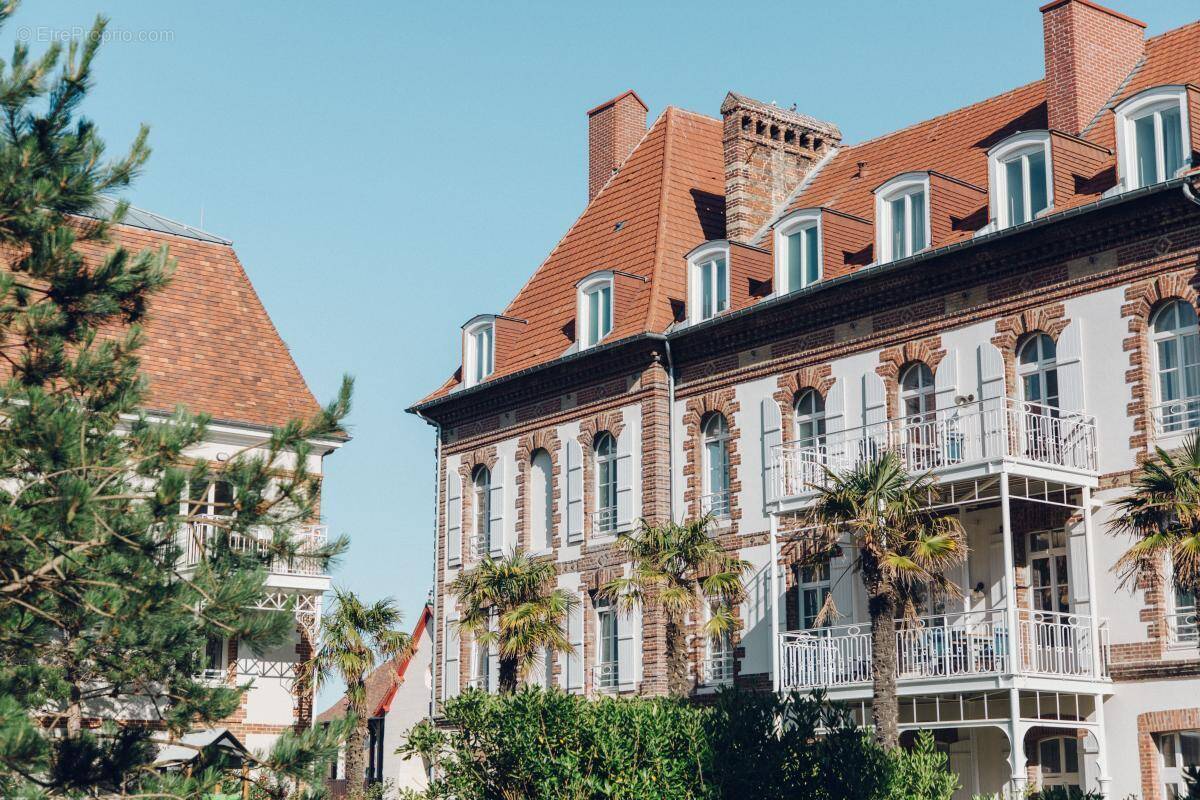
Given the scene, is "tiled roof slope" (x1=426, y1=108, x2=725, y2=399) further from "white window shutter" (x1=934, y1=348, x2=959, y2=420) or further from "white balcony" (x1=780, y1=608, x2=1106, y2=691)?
"white balcony" (x1=780, y1=608, x2=1106, y2=691)

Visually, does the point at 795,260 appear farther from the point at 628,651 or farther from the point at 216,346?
the point at 216,346

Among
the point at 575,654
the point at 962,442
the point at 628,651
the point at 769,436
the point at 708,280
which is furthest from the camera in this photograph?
the point at 575,654

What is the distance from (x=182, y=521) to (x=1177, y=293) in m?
16.2

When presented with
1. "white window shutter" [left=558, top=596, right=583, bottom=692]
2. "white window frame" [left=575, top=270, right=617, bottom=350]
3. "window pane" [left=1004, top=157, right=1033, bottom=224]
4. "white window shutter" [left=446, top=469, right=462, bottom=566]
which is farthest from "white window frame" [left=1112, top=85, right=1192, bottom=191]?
"white window shutter" [left=446, top=469, right=462, bottom=566]

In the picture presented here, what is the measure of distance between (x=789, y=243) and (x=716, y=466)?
14.7 feet

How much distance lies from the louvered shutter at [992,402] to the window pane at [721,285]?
21.2 ft

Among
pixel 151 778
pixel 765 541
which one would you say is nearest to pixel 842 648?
pixel 765 541

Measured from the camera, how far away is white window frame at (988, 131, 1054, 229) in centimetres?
2781

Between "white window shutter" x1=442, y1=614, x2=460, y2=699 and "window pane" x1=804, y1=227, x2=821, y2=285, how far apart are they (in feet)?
38.5

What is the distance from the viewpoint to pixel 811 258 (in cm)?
3186

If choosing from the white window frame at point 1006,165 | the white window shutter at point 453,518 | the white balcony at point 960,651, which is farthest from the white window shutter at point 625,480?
the white window frame at point 1006,165

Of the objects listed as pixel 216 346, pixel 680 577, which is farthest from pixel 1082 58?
pixel 216 346

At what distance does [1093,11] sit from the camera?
3045 centimetres

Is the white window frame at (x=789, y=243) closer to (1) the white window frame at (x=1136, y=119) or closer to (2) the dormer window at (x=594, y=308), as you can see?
(2) the dormer window at (x=594, y=308)
